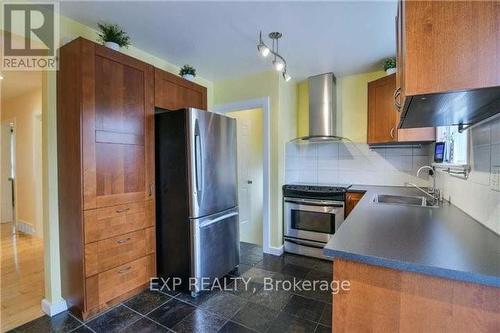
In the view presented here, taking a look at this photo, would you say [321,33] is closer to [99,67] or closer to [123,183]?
[99,67]

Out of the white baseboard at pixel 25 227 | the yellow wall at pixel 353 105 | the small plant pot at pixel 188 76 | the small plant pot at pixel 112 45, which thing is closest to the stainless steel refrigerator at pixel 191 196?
the small plant pot at pixel 188 76

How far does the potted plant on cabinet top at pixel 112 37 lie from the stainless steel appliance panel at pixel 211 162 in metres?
0.80

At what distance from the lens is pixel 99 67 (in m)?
1.96

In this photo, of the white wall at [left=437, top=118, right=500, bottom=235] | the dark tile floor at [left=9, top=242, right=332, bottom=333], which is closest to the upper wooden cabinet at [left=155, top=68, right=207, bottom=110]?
the dark tile floor at [left=9, top=242, right=332, bottom=333]

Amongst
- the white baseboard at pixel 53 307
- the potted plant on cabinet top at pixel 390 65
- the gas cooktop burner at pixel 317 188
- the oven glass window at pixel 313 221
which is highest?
the potted plant on cabinet top at pixel 390 65

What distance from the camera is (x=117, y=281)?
2.09m

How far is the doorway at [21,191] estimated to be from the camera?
99.7 inches

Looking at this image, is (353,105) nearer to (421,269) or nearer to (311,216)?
(311,216)

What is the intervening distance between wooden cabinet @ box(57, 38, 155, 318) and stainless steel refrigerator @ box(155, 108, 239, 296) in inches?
7.6

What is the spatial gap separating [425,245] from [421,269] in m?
0.25

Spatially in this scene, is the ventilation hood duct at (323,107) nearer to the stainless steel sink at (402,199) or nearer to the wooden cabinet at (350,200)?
the wooden cabinet at (350,200)

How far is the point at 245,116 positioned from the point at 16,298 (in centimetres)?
353

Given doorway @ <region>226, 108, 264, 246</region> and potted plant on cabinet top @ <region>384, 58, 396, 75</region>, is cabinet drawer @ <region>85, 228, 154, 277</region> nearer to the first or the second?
doorway @ <region>226, 108, 264, 246</region>

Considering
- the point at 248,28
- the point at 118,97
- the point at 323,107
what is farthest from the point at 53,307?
the point at 323,107
